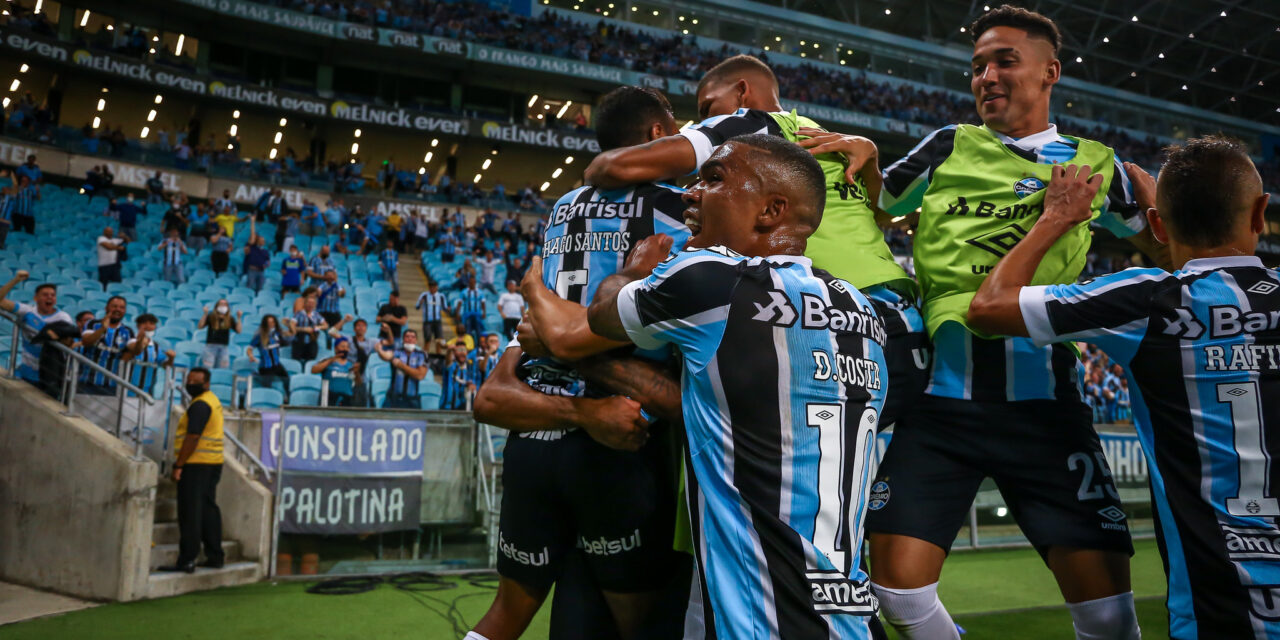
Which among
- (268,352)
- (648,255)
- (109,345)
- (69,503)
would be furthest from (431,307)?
(648,255)

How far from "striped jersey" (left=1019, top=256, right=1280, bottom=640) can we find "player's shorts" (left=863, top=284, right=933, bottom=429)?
49 cm

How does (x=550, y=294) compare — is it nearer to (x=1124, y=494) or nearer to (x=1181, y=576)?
(x=1181, y=576)

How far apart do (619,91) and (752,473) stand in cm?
166

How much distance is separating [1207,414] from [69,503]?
27.6 feet

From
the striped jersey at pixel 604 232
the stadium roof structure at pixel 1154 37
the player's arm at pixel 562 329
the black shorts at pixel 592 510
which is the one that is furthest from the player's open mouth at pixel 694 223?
the stadium roof structure at pixel 1154 37

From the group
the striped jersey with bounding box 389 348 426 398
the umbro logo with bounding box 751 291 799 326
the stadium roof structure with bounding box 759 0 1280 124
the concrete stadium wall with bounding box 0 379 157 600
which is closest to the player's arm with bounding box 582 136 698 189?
the umbro logo with bounding box 751 291 799 326

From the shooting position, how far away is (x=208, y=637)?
5613mm

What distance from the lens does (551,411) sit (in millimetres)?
2549

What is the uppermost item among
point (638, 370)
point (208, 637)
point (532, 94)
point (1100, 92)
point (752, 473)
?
point (1100, 92)

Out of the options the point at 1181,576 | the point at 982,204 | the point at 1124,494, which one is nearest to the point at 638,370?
the point at 982,204

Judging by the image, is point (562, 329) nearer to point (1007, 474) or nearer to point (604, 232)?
point (604, 232)

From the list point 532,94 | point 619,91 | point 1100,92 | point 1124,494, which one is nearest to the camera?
point 619,91

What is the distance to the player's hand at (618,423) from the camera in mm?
2371

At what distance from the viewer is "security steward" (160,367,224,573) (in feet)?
24.6
